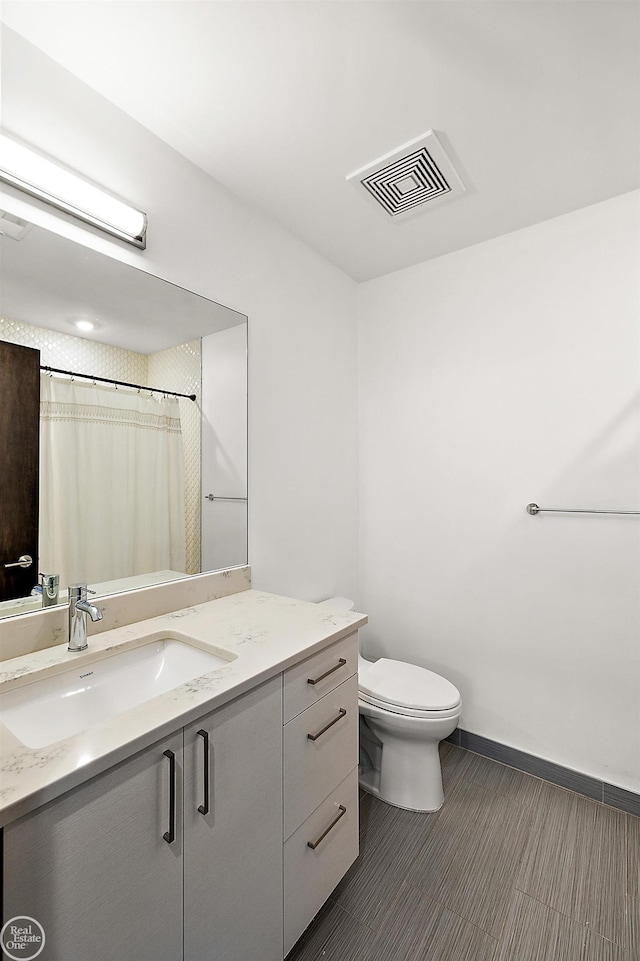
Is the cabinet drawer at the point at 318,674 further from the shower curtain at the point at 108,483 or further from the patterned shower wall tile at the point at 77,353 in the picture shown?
the patterned shower wall tile at the point at 77,353

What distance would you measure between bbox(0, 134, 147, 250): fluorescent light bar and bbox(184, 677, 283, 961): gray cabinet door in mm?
1329

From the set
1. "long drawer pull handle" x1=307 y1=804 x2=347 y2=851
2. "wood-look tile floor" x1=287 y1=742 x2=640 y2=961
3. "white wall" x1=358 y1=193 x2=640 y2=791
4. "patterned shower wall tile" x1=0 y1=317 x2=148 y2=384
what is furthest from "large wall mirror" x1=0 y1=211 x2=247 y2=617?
"wood-look tile floor" x1=287 y1=742 x2=640 y2=961

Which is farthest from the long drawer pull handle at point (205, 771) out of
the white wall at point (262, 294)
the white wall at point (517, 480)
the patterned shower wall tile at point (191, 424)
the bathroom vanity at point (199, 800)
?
the white wall at point (517, 480)

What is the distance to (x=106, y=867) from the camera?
0.71 m

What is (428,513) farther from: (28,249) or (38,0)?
(38,0)

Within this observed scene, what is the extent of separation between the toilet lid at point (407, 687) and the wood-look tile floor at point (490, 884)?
45 centimetres

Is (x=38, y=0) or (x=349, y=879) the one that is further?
(x=349, y=879)

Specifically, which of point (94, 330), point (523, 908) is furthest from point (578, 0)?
point (523, 908)

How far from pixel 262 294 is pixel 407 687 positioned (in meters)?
1.71

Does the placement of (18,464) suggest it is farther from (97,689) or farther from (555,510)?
(555,510)

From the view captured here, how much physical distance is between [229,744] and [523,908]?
1.14 meters

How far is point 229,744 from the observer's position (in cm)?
93

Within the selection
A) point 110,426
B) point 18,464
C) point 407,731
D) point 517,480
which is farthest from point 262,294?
point 407,731

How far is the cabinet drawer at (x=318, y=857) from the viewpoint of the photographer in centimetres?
111
